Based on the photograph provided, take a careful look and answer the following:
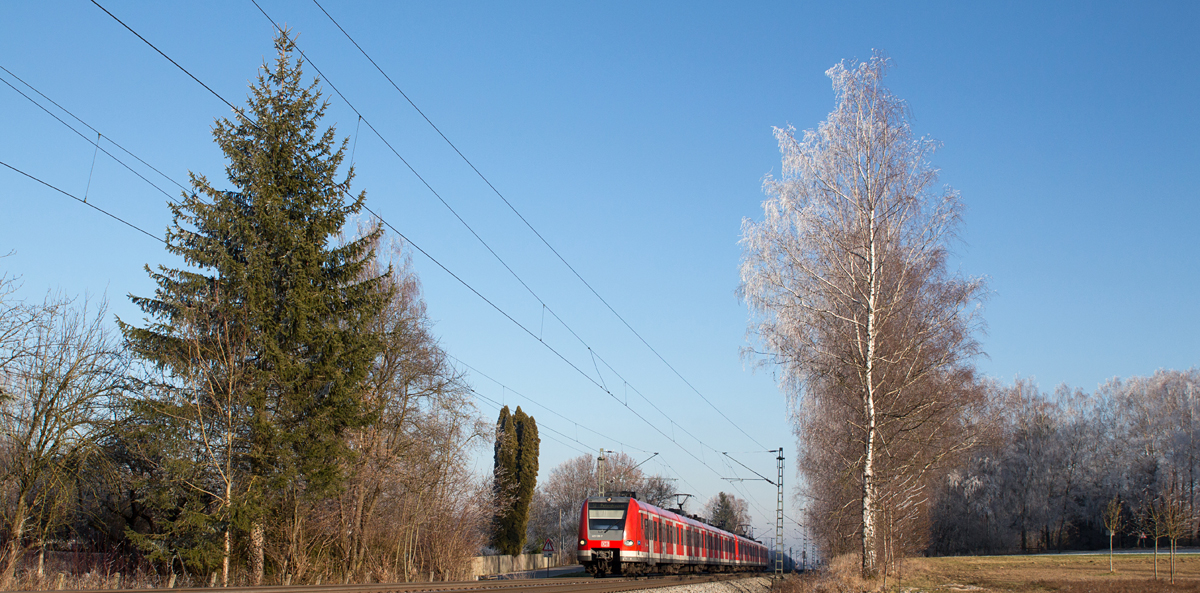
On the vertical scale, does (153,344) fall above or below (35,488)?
above

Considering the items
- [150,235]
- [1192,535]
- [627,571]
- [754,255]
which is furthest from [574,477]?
[150,235]

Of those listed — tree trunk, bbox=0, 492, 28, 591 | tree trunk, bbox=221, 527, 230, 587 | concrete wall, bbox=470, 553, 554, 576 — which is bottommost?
concrete wall, bbox=470, 553, 554, 576

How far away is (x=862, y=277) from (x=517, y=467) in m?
35.6

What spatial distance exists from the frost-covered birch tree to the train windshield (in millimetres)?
7549

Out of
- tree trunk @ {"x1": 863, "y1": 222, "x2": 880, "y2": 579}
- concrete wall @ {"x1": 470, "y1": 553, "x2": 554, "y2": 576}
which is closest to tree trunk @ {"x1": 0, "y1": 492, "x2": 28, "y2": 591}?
tree trunk @ {"x1": 863, "y1": 222, "x2": 880, "y2": 579}

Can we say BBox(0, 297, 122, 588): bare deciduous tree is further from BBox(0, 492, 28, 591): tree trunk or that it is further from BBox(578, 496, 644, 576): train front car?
BBox(578, 496, 644, 576): train front car

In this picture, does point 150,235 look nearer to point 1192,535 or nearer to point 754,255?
point 754,255

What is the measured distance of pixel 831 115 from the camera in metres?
21.0

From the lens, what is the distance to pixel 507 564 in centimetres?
4397

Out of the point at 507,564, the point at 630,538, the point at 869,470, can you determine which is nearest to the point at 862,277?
the point at 869,470

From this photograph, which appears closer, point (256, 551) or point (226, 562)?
point (226, 562)

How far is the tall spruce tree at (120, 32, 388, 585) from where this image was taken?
1697 centimetres

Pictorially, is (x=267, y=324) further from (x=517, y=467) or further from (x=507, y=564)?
A: (x=517, y=467)

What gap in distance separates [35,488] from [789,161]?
19.3 metres
